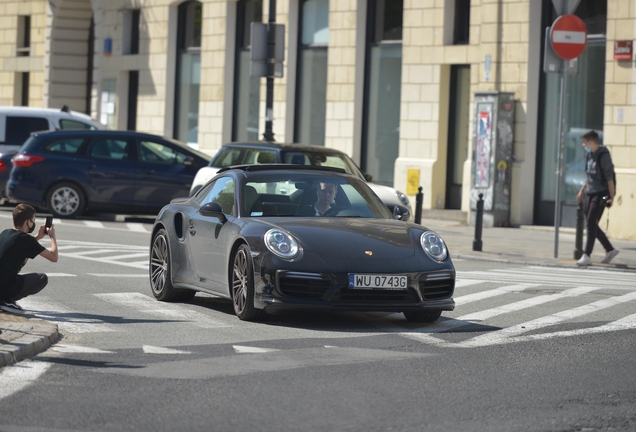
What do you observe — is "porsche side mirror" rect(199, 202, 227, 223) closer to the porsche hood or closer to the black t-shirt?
the porsche hood

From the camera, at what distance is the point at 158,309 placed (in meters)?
11.1

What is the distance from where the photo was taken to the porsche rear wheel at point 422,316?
10.4 meters

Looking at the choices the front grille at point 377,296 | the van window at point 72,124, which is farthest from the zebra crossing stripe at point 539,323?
the van window at point 72,124

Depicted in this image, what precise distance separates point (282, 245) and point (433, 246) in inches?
49.3

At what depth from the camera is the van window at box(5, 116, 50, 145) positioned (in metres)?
25.9

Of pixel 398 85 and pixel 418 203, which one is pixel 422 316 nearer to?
pixel 418 203

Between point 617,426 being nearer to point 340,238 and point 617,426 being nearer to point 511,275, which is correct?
point 340,238

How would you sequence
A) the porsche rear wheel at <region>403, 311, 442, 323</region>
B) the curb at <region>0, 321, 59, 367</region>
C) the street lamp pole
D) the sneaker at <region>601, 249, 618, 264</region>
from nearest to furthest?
the curb at <region>0, 321, 59, 367</region> < the porsche rear wheel at <region>403, 311, 442, 323</region> < the sneaker at <region>601, 249, 618, 264</region> < the street lamp pole

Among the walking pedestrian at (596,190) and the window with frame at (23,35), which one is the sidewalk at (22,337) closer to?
the walking pedestrian at (596,190)

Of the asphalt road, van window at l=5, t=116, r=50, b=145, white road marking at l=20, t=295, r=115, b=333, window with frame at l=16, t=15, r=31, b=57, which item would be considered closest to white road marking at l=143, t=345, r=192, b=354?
the asphalt road

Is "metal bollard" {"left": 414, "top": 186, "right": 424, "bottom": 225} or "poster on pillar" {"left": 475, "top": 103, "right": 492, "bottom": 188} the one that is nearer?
"metal bollard" {"left": 414, "top": 186, "right": 424, "bottom": 225}

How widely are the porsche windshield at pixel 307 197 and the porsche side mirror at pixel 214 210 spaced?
191 mm

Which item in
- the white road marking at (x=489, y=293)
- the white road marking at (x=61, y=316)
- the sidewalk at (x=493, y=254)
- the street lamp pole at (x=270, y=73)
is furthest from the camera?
the street lamp pole at (x=270, y=73)

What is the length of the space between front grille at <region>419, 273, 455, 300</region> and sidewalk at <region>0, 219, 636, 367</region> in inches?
112
